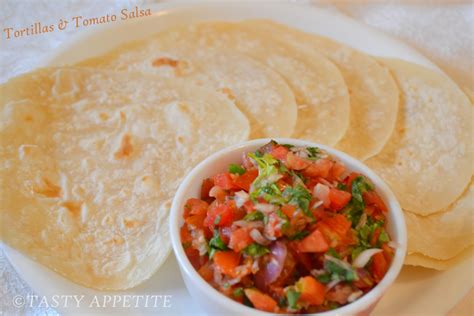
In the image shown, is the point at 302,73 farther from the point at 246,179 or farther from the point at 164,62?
the point at 246,179

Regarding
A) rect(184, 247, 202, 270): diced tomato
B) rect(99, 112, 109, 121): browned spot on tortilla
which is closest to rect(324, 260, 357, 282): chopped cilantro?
rect(184, 247, 202, 270): diced tomato

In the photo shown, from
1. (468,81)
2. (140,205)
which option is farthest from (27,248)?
(468,81)

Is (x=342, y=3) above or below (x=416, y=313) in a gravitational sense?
above

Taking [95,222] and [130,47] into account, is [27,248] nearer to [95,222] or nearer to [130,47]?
[95,222]

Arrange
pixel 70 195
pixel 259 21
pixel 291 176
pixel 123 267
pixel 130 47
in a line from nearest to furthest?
pixel 291 176 < pixel 123 267 < pixel 70 195 < pixel 130 47 < pixel 259 21

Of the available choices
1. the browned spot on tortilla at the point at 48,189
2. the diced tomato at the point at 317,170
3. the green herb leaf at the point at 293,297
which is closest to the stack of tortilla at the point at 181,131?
the browned spot on tortilla at the point at 48,189

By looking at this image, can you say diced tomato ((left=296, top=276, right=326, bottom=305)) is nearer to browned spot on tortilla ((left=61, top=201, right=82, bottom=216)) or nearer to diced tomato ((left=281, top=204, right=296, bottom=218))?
diced tomato ((left=281, top=204, right=296, bottom=218))

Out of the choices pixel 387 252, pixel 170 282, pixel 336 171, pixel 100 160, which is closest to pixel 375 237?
pixel 387 252

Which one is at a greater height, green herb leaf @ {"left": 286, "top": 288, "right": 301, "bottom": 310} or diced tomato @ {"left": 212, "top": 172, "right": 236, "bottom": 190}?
diced tomato @ {"left": 212, "top": 172, "right": 236, "bottom": 190}
